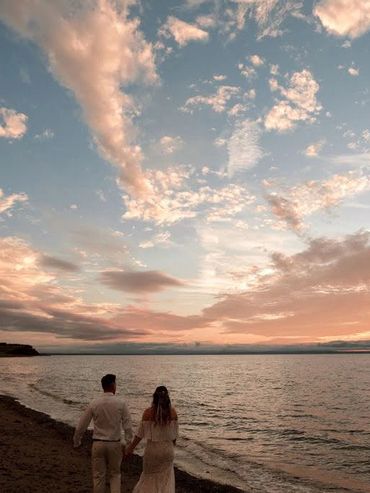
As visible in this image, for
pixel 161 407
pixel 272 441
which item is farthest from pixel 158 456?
pixel 272 441

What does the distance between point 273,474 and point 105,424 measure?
12753 millimetres

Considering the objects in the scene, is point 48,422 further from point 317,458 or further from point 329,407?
point 329,407

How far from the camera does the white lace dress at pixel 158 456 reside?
289 inches

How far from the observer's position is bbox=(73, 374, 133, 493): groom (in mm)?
7840

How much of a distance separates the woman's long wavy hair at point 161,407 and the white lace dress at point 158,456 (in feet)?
0.37

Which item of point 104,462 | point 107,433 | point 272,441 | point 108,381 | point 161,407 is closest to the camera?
point 161,407

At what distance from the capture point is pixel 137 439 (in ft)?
24.3

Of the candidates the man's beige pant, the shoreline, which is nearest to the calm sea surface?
the shoreline

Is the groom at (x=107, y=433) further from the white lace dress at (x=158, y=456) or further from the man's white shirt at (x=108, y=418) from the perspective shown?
the white lace dress at (x=158, y=456)

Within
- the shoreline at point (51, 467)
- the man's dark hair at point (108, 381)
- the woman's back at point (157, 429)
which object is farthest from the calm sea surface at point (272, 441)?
the man's dark hair at point (108, 381)

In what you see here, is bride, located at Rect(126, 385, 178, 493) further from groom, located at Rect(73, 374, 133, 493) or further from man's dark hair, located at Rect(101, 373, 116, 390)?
man's dark hair, located at Rect(101, 373, 116, 390)

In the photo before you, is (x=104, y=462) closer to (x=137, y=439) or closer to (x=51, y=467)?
(x=137, y=439)

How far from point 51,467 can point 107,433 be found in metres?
8.19

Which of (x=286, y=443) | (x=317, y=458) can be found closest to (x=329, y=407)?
(x=286, y=443)
